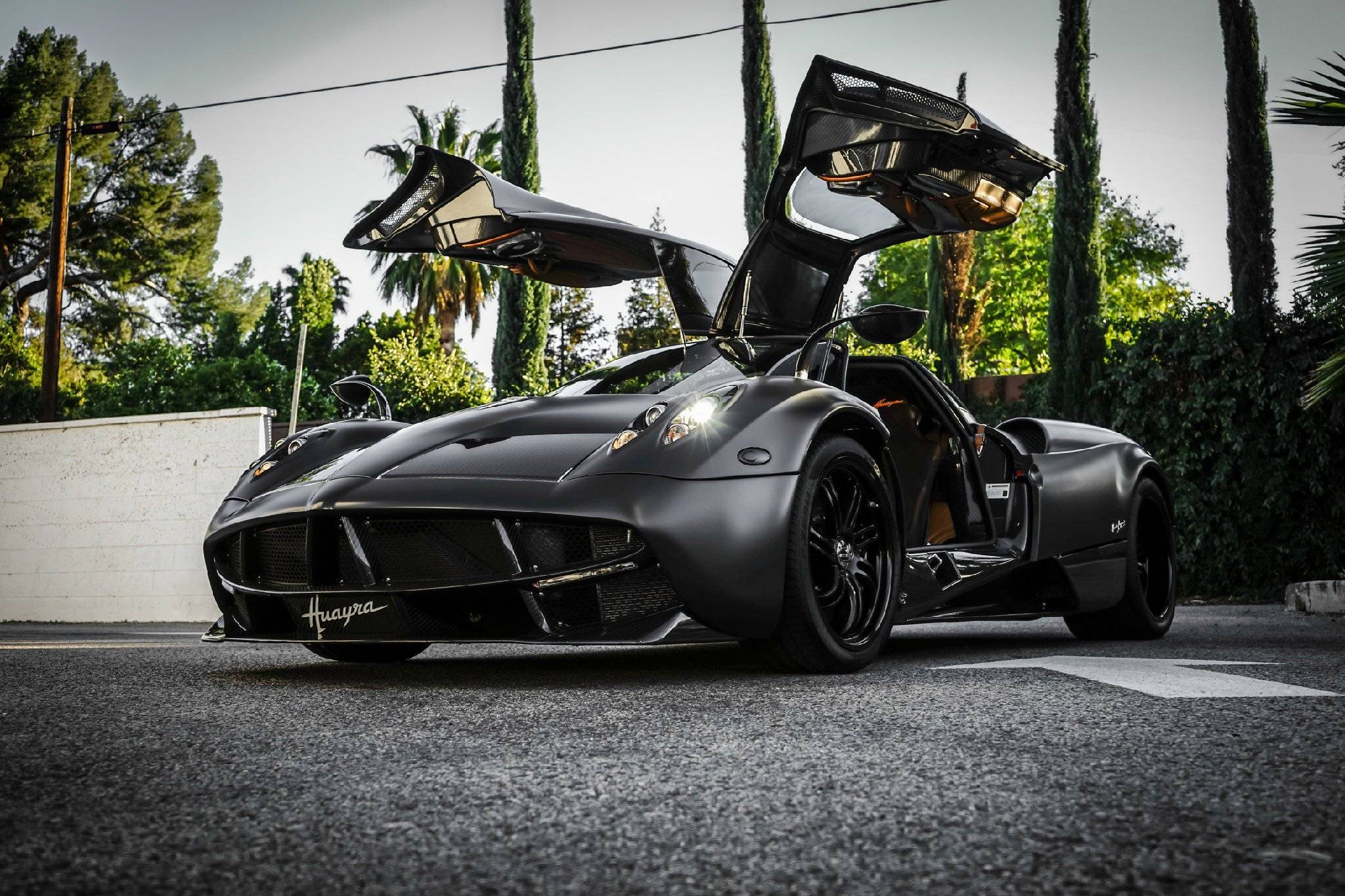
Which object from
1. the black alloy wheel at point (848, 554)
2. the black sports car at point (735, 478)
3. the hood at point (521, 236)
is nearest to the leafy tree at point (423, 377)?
the hood at point (521, 236)

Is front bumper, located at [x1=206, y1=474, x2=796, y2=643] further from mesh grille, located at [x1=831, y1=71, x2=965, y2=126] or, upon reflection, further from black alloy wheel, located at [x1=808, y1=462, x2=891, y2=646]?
mesh grille, located at [x1=831, y1=71, x2=965, y2=126]

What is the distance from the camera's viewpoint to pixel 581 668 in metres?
4.18

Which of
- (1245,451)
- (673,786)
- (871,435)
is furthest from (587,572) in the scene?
(1245,451)

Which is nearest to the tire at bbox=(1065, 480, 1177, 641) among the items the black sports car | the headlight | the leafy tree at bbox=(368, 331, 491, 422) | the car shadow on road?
the black sports car

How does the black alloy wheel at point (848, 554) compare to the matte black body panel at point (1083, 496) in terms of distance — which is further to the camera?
the matte black body panel at point (1083, 496)

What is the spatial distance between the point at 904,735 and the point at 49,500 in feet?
A: 38.2

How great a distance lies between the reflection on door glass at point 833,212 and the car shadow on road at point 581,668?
1.66 meters

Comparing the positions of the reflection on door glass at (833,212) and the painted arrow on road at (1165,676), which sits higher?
the reflection on door glass at (833,212)

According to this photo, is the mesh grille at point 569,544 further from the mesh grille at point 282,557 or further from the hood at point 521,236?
the hood at point 521,236

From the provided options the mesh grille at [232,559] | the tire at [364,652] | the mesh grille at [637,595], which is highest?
the mesh grille at [232,559]

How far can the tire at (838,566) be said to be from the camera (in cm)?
357

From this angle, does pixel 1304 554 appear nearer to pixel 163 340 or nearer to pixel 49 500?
pixel 49 500

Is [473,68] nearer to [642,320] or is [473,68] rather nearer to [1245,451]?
[1245,451]

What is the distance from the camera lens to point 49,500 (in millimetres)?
12086
